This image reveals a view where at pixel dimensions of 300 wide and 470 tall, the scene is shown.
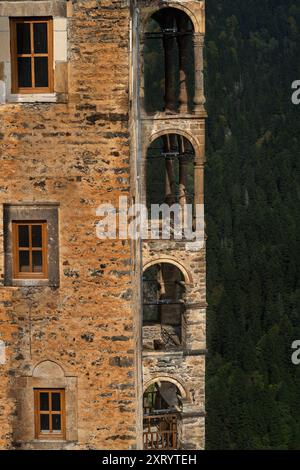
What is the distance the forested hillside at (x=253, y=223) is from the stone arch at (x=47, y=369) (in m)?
51.3

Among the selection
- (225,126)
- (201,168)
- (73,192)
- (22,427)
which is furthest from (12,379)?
(225,126)

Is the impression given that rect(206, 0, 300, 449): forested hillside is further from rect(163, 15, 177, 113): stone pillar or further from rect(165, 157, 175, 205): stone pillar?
rect(163, 15, 177, 113): stone pillar

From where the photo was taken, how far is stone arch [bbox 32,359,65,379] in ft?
45.2

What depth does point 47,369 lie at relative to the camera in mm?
13797

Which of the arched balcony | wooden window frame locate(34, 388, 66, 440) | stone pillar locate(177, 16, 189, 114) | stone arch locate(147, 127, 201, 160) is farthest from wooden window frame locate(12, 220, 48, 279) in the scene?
stone pillar locate(177, 16, 189, 114)

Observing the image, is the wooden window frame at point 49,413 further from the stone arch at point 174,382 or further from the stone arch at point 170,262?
the stone arch at point 174,382

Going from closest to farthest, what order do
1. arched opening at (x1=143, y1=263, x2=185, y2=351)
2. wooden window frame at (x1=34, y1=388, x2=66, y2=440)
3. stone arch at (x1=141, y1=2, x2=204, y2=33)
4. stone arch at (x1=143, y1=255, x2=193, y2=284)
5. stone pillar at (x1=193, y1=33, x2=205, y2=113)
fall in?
1. wooden window frame at (x1=34, y1=388, x2=66, y2=440)
2. stone arch at (x1=141, y1=2, x2=204, y2=33)
3. stone pillar at (x1=193, y1=33, x2=205, y2=113)
4. stone arch at (x1=143, y1=255, x2=193, y2=284)
5. arched opening at (x1=143, y1=263, x2=185, y2=351)

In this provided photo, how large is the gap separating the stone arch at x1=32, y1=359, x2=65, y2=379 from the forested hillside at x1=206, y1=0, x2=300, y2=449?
5127cm

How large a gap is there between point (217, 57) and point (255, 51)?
13147 mm

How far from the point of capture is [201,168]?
29609 millimetres

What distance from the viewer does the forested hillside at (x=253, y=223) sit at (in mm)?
72625

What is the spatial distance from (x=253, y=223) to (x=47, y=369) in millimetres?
93990

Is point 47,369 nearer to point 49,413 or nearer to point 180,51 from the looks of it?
point 49,413

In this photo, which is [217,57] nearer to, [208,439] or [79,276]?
[208,439]
